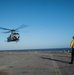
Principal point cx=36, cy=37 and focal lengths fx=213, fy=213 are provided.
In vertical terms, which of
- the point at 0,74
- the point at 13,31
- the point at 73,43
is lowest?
the point at 0,74

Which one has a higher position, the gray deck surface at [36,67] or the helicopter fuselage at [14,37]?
the helicopter fuselage at [14,37]

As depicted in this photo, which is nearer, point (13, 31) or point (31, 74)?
point (31, 74)

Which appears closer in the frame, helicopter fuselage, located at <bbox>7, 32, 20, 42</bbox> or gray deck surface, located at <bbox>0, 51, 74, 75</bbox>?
gray deck surface, located at <bbox>0, 51, 74, 75</bbox>

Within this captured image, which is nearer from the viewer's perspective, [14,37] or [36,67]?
[36,67]

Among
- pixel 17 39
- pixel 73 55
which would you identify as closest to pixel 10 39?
pixel 17 39

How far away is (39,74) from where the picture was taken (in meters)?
11.6

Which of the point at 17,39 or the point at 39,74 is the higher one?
the point at 17,39

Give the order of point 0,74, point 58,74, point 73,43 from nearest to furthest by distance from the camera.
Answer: point 58,74 < point 0,74 < point 73,43

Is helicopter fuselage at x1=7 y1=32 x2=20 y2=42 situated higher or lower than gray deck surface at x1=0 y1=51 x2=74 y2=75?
higher

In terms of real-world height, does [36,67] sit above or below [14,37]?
below

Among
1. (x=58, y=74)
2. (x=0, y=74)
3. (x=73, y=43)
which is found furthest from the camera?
(x=73, y=43)

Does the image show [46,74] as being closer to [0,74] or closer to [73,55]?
[0,74]

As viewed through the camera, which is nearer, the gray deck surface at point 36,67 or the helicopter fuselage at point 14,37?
the gray deck surface at point 36,67

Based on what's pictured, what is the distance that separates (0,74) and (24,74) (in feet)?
4.77
